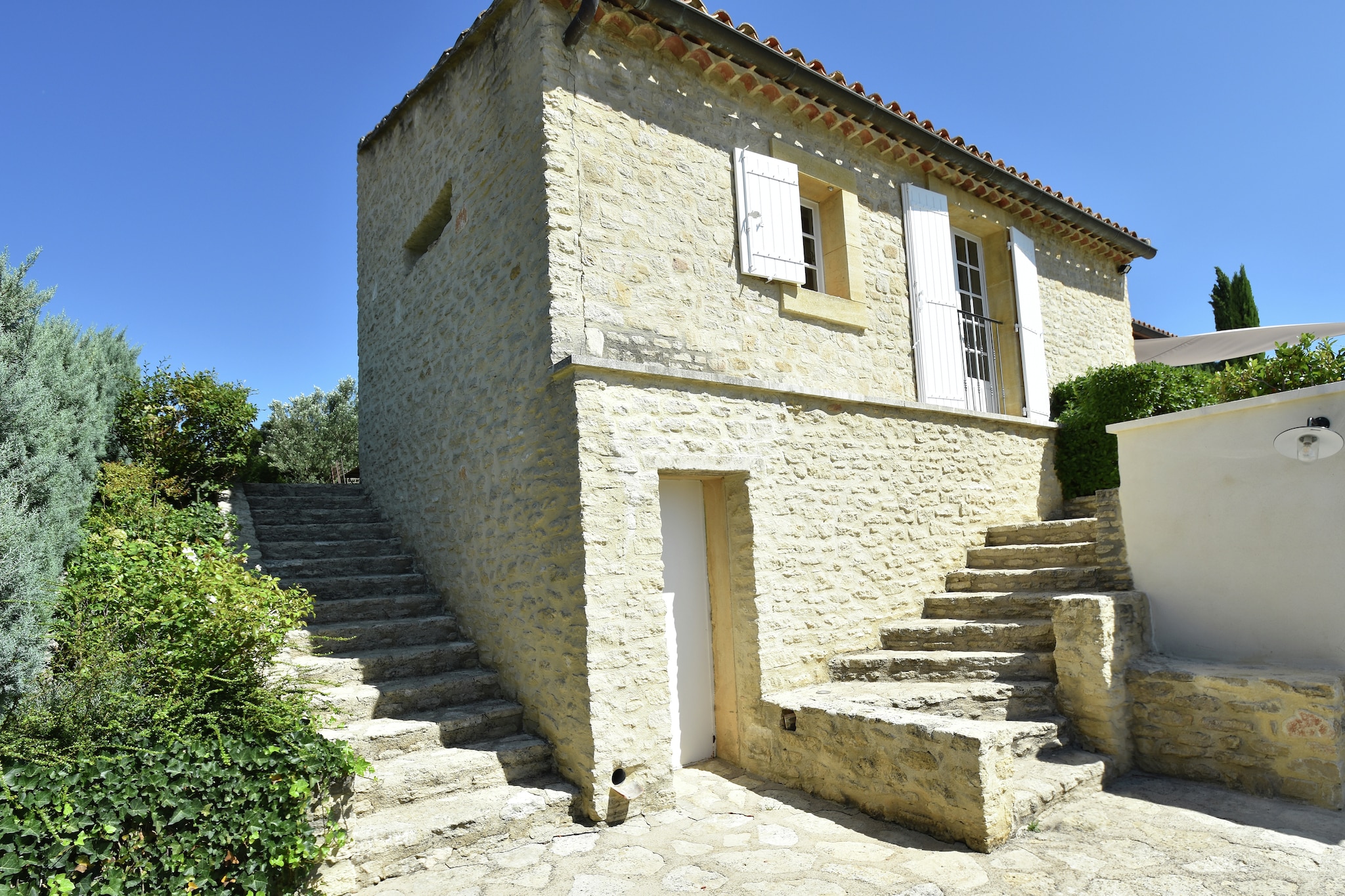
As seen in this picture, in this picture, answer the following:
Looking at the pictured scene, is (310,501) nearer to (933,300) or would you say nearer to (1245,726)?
(933,300)

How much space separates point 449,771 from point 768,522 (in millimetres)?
2777

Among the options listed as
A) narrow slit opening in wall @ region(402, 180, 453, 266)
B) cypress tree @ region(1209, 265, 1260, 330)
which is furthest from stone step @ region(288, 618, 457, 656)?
cypress tree @ region(1209, 265, 1260, 330)

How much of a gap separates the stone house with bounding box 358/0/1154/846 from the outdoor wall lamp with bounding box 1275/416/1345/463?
2.59m

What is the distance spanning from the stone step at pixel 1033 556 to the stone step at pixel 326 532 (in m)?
5.81

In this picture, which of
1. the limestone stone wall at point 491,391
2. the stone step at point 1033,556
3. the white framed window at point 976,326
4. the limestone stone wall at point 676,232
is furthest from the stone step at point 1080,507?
the limestone stone wall at point 491,391

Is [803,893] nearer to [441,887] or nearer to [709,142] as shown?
[441,887]

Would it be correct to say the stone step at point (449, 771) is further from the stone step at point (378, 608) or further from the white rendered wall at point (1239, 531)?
the white rendered wall at point (1239, 531)

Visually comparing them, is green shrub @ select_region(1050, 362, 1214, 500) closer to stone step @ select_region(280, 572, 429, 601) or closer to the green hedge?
stone step @ select_region(280, 572, 429, 601)

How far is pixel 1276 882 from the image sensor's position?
11.9 feet

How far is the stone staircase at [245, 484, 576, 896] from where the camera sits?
4.17 meters

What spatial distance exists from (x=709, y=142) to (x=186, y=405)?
5.49 meters

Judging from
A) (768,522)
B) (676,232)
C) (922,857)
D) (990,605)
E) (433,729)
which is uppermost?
(676,232)

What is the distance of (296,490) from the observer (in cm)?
836

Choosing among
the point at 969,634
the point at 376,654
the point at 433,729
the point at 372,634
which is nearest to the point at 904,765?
the point at 969,634
